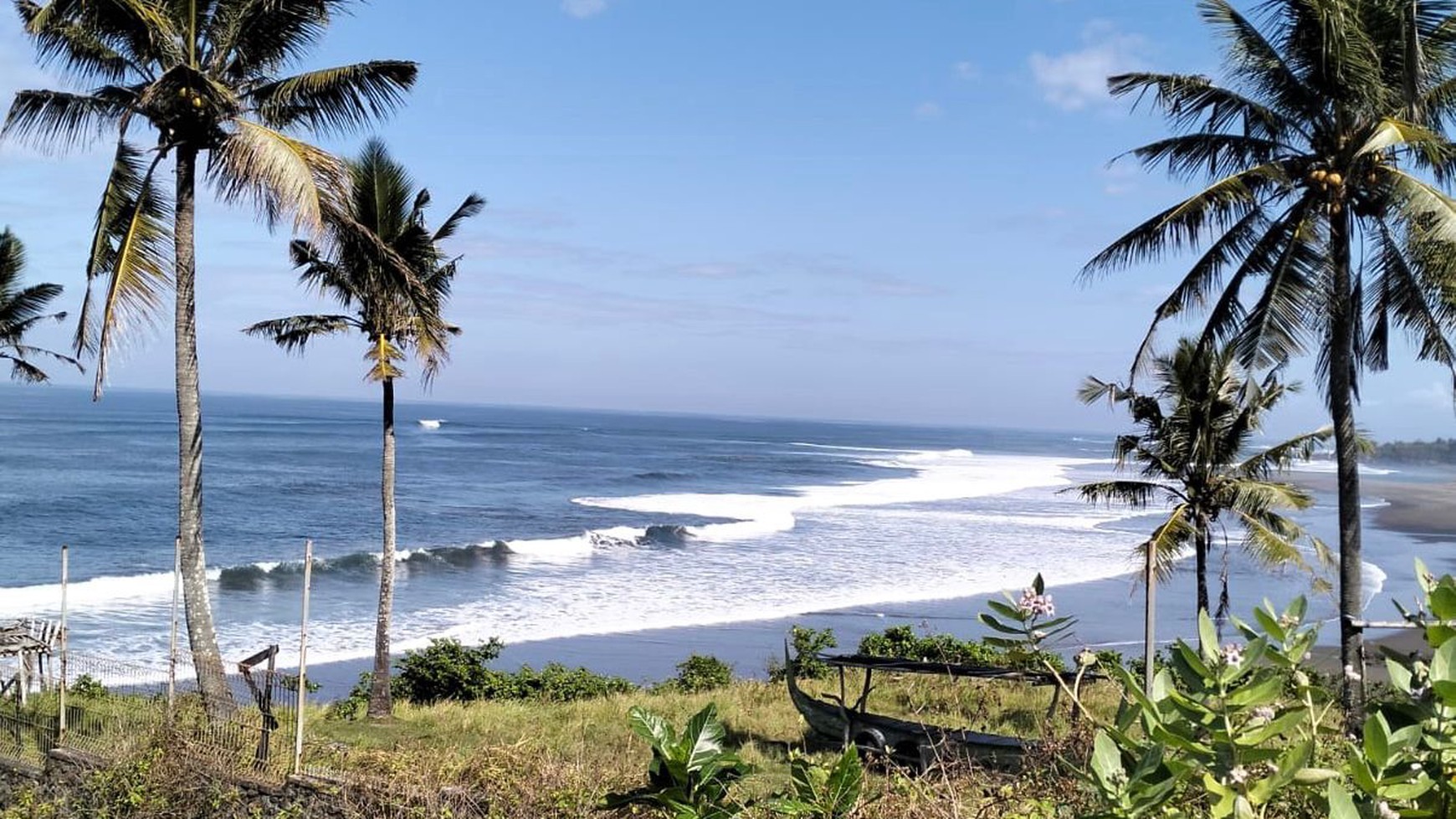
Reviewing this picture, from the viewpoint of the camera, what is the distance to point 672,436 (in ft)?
463

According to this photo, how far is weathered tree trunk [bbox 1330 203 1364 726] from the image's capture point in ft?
38.1

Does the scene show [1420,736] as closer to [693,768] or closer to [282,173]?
[693,768]

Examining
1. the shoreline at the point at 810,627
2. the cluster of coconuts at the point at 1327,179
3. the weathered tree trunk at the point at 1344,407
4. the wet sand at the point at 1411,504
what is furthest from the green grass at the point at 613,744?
the wet sand at the point at 1411,504

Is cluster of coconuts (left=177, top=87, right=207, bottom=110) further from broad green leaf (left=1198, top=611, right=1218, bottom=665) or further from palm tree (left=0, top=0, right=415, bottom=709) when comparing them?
broad green leaf (left=1198, top=611, right=1218, bottom=665)

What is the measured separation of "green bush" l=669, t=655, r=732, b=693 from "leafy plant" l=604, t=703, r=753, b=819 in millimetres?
13753

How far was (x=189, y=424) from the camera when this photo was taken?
1185cm

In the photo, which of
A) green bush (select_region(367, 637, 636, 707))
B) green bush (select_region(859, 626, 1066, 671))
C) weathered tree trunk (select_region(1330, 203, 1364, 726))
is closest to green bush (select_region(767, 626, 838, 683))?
green bush (select_region(859, 626, 1066, 671))

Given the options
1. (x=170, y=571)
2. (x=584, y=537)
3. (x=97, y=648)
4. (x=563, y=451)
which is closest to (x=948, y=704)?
(x=97, y=648)

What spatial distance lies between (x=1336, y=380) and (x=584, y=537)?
3133cm

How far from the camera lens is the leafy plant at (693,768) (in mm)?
3365

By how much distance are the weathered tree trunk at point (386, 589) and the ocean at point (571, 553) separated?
22.4 ft

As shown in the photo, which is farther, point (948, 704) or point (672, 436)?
point (672, 436)

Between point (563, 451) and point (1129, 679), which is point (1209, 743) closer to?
point (1129, 679)

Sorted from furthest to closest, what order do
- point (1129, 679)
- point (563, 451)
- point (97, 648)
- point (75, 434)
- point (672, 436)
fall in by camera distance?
point (672, 436) < point (563, 451) < point (75, 434) < point (97, 648) < point (1129, 679)
